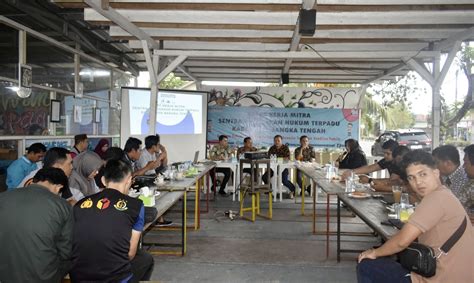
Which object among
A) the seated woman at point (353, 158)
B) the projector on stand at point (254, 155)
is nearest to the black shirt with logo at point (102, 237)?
the projector on stand at point (254, 155)

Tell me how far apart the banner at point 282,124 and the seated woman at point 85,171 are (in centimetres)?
619

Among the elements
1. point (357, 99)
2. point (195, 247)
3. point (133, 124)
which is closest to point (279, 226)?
point (195, 247)

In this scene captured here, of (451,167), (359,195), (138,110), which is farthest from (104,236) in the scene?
(138,110)

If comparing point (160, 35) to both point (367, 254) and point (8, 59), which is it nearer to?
point (8, 59)

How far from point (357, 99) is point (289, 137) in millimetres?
2022

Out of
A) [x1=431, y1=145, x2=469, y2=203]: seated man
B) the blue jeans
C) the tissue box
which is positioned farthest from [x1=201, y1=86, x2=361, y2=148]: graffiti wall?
the blue jeans

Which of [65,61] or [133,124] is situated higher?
[65,61]

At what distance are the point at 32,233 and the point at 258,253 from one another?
2.82 metres

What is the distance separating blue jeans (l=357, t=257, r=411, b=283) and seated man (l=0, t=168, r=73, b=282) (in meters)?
1.81

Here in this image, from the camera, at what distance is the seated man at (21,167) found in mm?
4355

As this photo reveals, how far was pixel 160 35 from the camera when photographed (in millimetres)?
5711

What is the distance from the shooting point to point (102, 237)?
2.10m

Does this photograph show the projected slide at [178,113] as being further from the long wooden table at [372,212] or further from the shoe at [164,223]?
the long wooden table at [372,212]

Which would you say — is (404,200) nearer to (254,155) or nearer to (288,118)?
(254,155)
